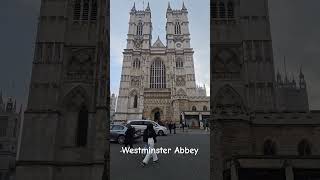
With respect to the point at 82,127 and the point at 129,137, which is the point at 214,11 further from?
the point at 82,127

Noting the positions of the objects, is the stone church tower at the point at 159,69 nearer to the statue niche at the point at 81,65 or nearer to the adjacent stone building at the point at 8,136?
the statue niche at the point at 81,65

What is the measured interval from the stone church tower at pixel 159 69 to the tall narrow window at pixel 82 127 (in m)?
10.6

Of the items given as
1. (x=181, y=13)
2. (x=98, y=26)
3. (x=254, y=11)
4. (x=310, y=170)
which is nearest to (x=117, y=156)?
(x=98, y=26)

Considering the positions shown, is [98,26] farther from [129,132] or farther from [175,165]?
[175,165]

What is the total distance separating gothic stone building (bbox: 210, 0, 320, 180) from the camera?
18.2 metres

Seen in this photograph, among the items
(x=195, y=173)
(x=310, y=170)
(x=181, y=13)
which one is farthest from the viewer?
(x=181, y=13)

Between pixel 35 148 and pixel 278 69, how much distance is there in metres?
13.3

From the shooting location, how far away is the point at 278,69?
811 inches

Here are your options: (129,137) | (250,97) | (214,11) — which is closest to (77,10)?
(214,11)

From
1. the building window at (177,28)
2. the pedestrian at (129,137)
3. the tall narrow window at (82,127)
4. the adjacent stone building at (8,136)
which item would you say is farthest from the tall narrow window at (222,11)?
the building window at (177,28)

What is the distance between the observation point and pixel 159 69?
3556cm

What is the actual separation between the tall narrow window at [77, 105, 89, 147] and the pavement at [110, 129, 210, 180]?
4.93 ft

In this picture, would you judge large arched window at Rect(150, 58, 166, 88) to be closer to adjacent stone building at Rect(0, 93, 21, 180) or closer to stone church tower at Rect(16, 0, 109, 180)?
stone church tower at Rect(16, 0, 109, 180)

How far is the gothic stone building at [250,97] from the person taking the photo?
18203 mm
